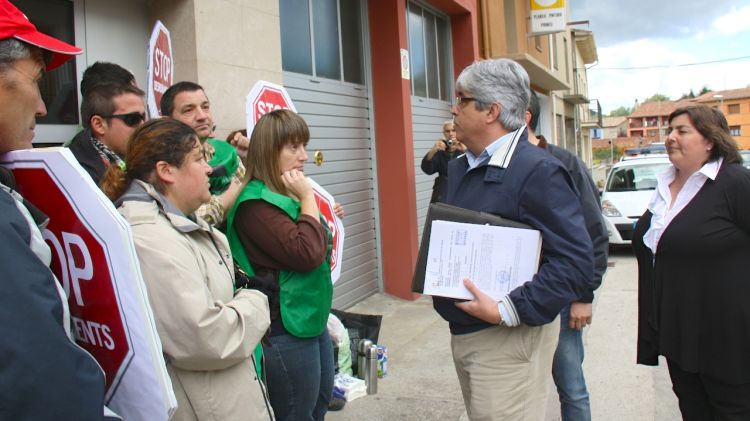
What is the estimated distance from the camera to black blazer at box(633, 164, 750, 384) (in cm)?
276

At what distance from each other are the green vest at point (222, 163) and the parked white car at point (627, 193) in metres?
8.89

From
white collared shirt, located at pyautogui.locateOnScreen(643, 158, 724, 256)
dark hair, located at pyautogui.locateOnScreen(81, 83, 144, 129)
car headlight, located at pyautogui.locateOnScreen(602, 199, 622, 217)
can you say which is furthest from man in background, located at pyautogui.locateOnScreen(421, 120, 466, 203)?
car headlight, located at pyautogui.locateOnScreen(602, 199, 622, 217)

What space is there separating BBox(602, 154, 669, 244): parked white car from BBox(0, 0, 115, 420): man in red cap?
10.6 m

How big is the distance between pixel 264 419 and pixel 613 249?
1138cm

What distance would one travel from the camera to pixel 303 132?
2781 millimetres

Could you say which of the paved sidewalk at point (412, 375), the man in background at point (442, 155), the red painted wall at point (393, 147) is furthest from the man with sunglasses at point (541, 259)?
the red painted wall at point (393, 147)

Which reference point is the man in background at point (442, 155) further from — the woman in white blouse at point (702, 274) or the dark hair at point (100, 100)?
the dark hair at point (100, 100)

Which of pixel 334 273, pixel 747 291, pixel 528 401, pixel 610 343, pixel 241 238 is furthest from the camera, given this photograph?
pixel 610 343

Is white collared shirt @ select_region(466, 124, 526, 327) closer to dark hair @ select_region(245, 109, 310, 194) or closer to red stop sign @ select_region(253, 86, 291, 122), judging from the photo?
dark hair @ select_region(245, 109, 310, 194)

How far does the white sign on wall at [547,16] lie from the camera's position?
549 inches

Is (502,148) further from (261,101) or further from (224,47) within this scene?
(224,47)

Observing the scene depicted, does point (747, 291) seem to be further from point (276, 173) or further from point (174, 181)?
point (174, 181)

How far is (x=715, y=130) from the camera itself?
3.01 m

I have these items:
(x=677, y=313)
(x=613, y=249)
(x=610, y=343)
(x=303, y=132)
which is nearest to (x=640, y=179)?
(x=613, y=249)
